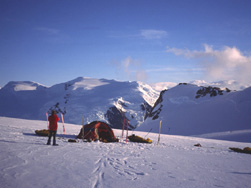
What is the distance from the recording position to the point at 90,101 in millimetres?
140000

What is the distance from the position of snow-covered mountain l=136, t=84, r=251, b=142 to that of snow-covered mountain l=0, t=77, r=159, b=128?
3093 inches

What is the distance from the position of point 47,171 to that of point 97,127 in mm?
8123

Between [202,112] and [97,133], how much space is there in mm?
26409

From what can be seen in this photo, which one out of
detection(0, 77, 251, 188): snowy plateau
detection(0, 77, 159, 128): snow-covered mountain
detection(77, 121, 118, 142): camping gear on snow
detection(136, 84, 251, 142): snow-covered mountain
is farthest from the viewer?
detection(0, 77, 159, 128): snow-covered mountain

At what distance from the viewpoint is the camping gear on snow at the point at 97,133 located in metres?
12.7

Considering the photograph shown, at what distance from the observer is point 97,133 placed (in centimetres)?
1310

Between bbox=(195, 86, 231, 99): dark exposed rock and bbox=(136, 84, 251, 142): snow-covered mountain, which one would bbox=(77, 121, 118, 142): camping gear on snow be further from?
bbox=(195, 86, 231, 99): dark exposed rock

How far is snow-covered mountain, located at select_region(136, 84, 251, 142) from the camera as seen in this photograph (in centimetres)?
2927

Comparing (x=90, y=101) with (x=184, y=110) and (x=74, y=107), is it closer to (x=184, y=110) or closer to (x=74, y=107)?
(x=74, y=107)

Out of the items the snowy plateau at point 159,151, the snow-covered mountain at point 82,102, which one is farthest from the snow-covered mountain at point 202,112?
the snow-covered mountain at point 82,102

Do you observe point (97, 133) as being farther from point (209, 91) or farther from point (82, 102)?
point (82, 102)

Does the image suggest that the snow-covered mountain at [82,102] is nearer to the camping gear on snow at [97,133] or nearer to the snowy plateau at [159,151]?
the snowy plateau at [159,151]

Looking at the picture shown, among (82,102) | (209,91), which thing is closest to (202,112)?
(209,91)

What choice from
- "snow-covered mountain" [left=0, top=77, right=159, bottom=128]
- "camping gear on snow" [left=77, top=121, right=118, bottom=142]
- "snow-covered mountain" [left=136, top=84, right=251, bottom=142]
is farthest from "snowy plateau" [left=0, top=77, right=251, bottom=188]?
"snow-covered mountain" [left=0, top=77, right=159, bottom=128]
